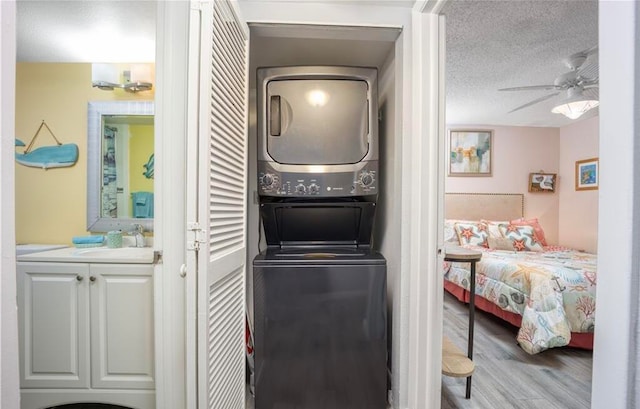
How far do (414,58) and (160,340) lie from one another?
73.3 inches

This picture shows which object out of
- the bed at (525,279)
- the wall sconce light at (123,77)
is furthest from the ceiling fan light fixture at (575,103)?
the wall sconce light at (123,77)

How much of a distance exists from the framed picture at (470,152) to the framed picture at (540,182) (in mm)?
797

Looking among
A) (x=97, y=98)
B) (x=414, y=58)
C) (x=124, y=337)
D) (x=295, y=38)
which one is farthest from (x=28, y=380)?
(x=414, y=58)

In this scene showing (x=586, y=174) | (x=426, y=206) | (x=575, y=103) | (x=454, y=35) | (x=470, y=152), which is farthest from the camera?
(x=470, y=152)

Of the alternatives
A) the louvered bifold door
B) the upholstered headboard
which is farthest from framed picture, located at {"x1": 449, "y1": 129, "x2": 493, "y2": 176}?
the louvered bifold door

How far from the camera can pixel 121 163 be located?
2084mm

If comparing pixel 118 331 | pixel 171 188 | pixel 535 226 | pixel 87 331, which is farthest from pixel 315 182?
pixel 535 226

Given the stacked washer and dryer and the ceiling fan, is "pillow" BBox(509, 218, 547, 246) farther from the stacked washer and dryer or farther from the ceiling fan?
the stacked washer and dryer

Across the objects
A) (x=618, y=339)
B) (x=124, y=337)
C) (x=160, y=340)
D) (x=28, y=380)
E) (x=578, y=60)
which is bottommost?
(x=28, y=380)

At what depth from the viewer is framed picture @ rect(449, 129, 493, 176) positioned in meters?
4.66

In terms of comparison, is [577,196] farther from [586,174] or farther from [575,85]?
[575,85]

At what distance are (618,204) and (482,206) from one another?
15.4ft

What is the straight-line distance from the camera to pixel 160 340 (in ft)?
4.25

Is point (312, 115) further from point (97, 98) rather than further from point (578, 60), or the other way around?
point (578, 60)
